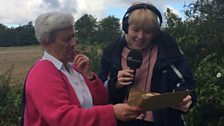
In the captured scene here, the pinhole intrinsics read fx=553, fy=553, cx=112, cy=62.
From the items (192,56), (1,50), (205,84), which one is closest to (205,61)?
(205,84)

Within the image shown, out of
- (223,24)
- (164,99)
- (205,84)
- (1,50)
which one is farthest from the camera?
(1,50)

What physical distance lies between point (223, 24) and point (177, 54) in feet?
18.4

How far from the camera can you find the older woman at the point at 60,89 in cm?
310

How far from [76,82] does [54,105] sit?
35cm

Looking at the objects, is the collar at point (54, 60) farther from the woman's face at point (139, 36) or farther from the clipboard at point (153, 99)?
the woman's face at point (139, 36)

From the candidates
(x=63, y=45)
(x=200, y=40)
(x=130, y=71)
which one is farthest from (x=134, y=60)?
(x=200, y=40)

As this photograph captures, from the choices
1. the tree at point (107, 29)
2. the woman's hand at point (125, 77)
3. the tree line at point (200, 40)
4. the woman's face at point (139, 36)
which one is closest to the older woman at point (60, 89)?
the woman's hand at point (125, 77)

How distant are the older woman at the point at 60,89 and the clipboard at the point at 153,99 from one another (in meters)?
0.06

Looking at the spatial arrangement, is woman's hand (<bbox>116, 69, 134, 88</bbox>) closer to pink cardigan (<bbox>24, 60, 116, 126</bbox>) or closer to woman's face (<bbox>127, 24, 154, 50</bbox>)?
woman's face (<bbox>127, 24, 154, 50</bbox>)

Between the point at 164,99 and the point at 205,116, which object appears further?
the point at 205,116

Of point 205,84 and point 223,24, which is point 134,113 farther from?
point 223,24

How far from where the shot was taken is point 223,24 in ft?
30.1

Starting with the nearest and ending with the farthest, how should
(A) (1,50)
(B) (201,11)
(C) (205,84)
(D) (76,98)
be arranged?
(D) (76,98) < (C) (205,84) < (B) (201,11) < (A) (1,50)

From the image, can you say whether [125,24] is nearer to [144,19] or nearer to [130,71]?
[144,19]
